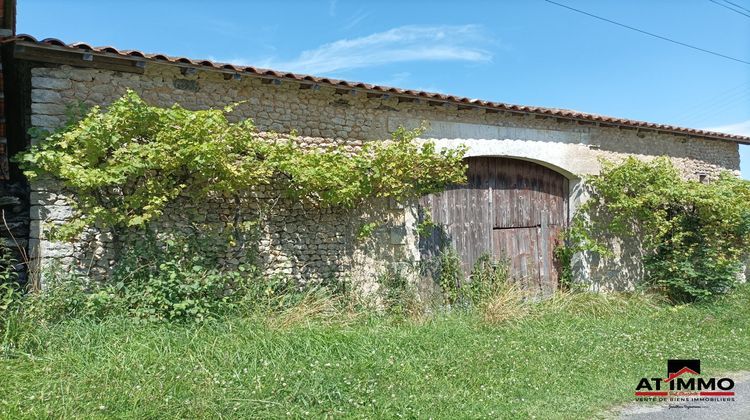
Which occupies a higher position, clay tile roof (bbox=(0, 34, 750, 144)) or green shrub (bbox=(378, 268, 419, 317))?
clay tile roof (bbox=(0, 34, 750, 144))

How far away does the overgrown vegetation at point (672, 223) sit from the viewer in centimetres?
934

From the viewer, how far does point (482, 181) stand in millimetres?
8562

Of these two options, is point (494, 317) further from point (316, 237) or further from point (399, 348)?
point (316, 237)

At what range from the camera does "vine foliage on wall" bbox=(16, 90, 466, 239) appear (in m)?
5.20

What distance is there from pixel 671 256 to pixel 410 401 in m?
7.57

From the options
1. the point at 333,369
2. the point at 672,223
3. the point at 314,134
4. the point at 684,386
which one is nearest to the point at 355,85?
the point at 314,134

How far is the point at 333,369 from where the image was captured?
4.58 meters

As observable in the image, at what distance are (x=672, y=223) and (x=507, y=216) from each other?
330 cm

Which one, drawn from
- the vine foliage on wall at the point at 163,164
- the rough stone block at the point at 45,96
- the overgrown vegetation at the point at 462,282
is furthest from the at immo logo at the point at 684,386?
the rough stone block at the point at 45,96

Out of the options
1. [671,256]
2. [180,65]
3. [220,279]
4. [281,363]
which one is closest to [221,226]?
[220,279]

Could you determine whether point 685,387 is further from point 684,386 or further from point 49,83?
point 49,83

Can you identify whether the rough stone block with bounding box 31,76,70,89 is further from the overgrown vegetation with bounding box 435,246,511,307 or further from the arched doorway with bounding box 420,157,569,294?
the overgrown vegetation with bounding box 435,246,511,307

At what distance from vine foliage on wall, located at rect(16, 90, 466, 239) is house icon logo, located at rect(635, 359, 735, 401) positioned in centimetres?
372

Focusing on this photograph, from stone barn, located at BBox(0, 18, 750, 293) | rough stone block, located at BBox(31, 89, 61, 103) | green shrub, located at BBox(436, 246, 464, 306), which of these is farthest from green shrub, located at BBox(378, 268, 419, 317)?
rough stone block, located at BBox(31, 89, 61, 103)
